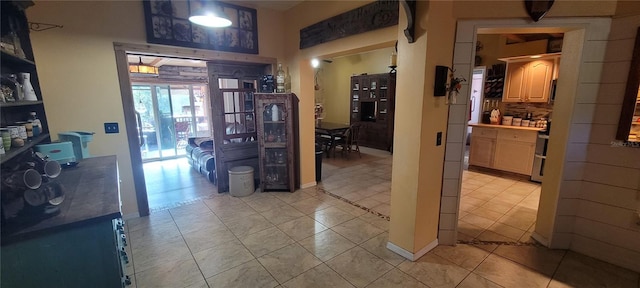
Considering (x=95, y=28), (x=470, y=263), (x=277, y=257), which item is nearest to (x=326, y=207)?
(x=277, y=257)

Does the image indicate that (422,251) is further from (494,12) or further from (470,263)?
(494,12)

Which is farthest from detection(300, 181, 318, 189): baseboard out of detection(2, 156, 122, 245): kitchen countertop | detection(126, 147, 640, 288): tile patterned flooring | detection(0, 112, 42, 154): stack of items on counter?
detection(0, 112, 42, 154): stack of items on counter

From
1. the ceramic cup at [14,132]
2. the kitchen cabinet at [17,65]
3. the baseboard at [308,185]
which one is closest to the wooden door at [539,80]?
the baseboard at [308,185]

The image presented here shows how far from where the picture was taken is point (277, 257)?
242 cm

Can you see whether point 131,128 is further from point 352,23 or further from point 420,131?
point 420,131

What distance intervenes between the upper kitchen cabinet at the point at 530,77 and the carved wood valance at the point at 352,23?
3.51 meters

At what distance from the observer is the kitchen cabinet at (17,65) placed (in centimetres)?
189

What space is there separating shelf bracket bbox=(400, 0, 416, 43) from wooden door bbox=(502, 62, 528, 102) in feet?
13.0

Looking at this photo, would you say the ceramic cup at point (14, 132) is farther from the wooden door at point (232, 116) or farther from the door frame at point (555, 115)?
the door frame at point (555, 115)

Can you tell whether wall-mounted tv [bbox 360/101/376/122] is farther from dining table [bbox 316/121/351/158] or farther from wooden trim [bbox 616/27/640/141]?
wooden trim [bbox 616/27/640/141]

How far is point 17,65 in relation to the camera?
2.31 m

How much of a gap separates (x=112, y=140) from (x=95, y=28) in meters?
1.20

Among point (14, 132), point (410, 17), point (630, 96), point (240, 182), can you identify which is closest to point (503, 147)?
point (630, 96)

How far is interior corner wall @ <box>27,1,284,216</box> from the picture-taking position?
2.60 metres
